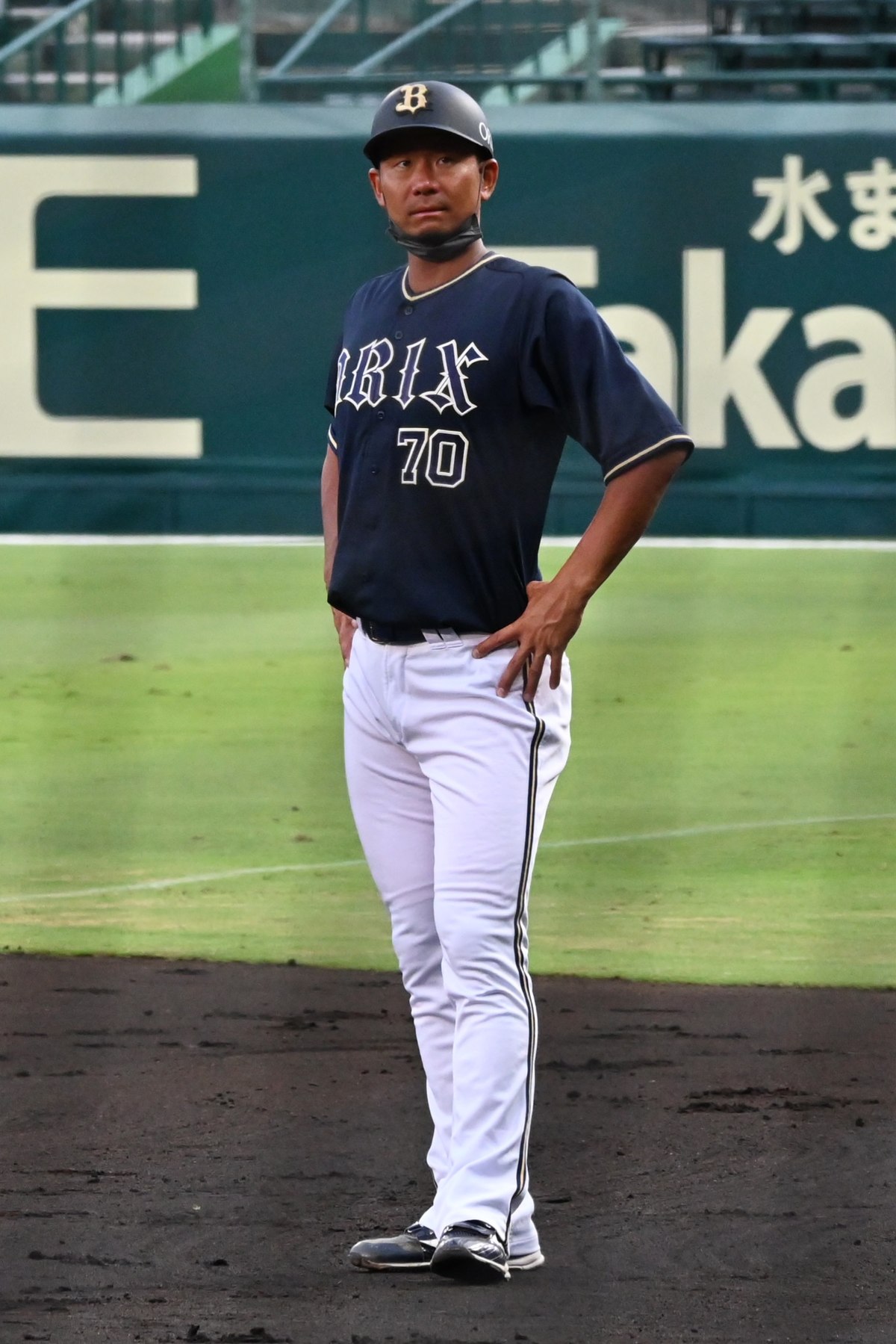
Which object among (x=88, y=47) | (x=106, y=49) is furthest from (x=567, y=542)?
(x=106, y=49)

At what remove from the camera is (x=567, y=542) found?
1021cm

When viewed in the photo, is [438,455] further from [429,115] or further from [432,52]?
[432,52]

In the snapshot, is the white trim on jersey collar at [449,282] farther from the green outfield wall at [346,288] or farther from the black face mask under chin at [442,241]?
the green outfield wall at [346,288]

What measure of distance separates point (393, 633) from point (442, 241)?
515 millimetres

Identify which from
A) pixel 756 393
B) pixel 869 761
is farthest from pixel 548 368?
pixel 756 393

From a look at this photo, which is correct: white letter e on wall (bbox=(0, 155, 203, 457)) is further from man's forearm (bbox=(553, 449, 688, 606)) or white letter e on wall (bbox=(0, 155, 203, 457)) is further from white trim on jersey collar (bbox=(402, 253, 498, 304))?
man's forearm (bbox=(553, 449, 688, 606))

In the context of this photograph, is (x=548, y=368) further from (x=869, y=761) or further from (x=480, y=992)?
(x=869, y=761)

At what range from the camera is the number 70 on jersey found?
2.66 m

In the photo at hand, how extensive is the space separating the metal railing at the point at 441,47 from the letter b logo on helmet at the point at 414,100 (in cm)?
833

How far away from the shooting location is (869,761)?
7109mm

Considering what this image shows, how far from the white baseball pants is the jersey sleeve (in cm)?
31

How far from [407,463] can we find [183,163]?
8.01 meters

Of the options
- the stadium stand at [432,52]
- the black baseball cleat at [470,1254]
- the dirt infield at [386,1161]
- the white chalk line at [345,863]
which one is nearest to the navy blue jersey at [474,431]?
the black baseball cleat at [470,1254]

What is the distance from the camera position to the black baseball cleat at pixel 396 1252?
267 cm
